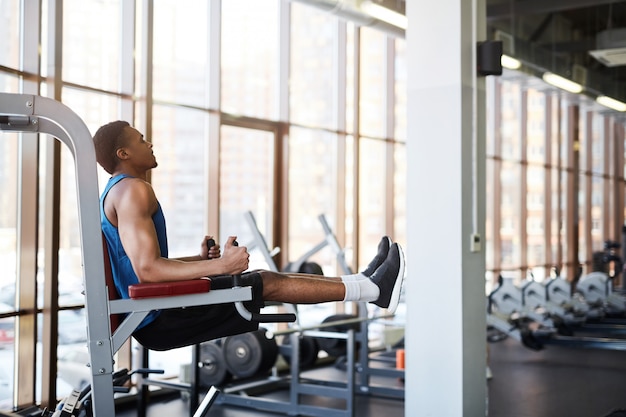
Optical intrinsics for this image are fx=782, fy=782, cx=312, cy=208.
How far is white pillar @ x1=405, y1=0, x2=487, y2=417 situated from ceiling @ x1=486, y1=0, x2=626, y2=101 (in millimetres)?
4158

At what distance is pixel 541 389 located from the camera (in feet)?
20.6

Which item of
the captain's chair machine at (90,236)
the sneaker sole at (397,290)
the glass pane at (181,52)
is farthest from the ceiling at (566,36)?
the captain's chair machine at (90,236)

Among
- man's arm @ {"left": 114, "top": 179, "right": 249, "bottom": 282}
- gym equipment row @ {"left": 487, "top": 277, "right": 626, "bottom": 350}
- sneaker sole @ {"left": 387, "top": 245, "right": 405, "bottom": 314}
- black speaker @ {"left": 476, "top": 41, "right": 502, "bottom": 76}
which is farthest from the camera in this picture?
gym equipment row @ {"left": 487, "top": 277, "right": 626, "bottom": 350}

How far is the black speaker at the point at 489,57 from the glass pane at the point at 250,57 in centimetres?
285

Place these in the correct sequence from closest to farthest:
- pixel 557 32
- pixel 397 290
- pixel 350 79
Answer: pixel 397 290, pixel 350 79, pixel 557 32

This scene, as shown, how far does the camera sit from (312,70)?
311 inches

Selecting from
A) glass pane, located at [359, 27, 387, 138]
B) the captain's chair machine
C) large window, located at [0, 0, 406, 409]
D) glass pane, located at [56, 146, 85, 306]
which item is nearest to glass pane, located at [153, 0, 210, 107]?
large window, located at [0, 0, 406, 409]

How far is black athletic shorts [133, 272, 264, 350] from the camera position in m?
2.85

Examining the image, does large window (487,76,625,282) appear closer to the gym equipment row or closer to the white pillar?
the gym equipment row

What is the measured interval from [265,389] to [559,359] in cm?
323

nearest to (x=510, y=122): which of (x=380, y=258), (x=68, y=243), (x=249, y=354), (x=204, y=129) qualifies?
(x=204, y=129)

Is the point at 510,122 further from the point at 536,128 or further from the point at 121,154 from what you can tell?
the point at 121,154

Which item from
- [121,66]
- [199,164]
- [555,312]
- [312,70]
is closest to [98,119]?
[121,66]

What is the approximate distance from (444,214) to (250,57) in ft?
11.0
